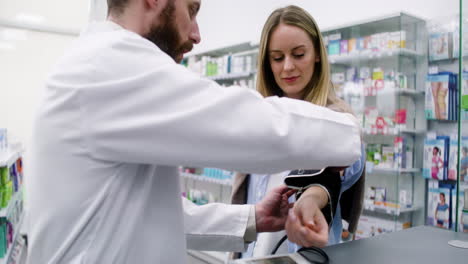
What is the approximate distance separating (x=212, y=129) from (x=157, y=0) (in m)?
0.37

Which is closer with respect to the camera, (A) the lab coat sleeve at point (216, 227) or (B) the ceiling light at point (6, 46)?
(A) the lab coat sleeve at point (216, 227)

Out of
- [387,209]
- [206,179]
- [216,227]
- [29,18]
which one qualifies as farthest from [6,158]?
[29,18]

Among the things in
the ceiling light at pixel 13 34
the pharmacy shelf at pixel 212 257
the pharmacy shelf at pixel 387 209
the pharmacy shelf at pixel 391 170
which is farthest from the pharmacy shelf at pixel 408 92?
the ceiling light at pixel 13 34

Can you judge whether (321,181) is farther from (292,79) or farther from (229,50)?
(229,50)

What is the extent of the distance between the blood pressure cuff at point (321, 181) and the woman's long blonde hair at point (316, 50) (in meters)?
0.43

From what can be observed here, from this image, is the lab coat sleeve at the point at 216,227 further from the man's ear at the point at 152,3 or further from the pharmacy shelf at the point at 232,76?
the pharmacy shelf at the point at 232,76

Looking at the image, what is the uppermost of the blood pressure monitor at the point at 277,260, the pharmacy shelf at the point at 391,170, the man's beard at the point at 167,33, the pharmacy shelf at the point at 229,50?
the pharmacy shelf at the point at 229,50

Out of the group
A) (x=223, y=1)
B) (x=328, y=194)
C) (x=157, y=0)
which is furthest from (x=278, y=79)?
(x=223, y=1)

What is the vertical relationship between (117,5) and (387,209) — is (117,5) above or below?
above

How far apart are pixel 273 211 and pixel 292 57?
641 mm

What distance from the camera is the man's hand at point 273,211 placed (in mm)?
1127

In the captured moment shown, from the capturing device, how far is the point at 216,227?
1.20 metres

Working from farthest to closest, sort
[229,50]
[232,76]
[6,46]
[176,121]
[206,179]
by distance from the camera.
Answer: [6,46]
[229,50]
[206,179]
[232,76]
[176,121]

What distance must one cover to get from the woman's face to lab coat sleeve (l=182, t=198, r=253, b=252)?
568 mm
